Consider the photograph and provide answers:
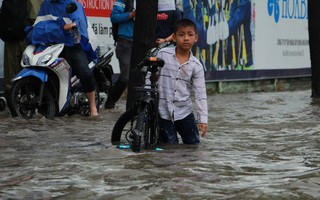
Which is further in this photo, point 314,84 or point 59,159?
point 314,84

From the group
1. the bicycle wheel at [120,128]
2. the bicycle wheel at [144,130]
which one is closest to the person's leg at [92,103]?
the bicycle wheel at [120,128]

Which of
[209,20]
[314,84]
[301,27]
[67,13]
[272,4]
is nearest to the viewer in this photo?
[67,13]

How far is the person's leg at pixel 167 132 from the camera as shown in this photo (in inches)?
317

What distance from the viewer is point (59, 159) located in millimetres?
7180

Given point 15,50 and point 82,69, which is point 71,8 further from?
point 15,50

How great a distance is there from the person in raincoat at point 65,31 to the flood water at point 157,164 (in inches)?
27.5

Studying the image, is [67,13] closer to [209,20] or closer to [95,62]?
[95,62]

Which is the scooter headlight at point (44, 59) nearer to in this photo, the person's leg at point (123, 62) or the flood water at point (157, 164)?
the flood water at point (157, 164)

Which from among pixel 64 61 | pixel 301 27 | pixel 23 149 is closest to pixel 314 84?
pixel 301 27

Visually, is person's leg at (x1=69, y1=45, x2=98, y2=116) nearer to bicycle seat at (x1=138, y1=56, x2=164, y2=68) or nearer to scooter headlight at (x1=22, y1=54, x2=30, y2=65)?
scooter headlight at (x1=22, y1=54, x2=30, y2=65)

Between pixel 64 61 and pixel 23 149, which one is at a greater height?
pixel 64 61

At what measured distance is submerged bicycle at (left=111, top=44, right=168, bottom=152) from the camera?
745 centimetres

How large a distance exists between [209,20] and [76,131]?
27.9ft

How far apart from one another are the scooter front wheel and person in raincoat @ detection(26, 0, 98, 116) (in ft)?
1.72
